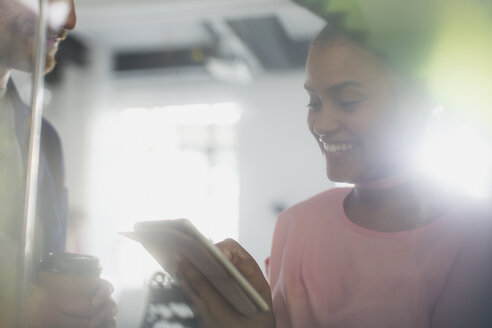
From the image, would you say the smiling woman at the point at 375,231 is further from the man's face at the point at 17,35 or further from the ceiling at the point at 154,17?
the man's face at the point at 17,35

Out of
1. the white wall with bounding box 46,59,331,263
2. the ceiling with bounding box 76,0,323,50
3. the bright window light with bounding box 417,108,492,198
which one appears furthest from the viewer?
the ceiling with bounding box 76,0,323,50

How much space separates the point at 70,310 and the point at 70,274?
68 millimetres

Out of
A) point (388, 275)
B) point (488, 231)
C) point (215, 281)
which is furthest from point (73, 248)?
point (488, 231)

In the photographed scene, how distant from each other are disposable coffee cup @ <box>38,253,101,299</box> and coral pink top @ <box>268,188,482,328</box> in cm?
34

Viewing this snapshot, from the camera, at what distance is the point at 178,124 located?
42.6 inches

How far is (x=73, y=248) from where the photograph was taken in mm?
961

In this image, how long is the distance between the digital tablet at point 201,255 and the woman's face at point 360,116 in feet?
0.86

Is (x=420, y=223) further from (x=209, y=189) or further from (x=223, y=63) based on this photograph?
(x=223, y=63)

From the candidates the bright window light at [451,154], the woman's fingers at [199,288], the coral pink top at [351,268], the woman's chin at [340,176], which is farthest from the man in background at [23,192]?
the bright window light at [451,154]

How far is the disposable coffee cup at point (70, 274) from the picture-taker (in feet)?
2.81

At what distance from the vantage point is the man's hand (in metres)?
0.86

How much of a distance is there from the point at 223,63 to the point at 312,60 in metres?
0.33

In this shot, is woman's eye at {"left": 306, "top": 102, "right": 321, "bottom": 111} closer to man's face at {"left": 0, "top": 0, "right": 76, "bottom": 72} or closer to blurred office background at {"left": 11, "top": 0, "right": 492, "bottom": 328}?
blurred office background at {"left": 11, "top": 0, "right": 492, "bottom": 328}

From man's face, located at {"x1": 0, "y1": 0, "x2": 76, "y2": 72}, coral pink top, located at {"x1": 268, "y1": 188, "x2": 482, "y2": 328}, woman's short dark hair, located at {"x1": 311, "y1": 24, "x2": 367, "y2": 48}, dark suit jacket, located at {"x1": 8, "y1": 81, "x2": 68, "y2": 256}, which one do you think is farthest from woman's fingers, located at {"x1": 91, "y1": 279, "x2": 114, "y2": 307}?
woman's short dark hair, located at {"x1": 311, "y1": 24, "x2": 367, "y2": 48}
